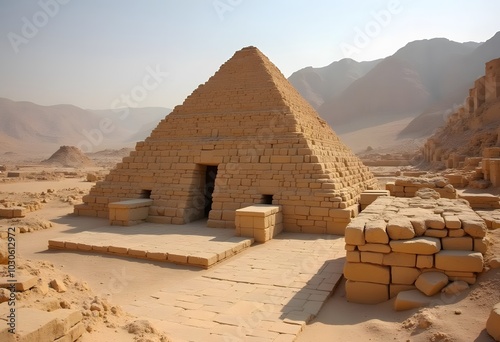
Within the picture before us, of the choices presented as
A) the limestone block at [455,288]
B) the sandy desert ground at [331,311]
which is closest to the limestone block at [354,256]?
the sandy desert ground at [331,311]

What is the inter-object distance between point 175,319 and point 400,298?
267 centimetres

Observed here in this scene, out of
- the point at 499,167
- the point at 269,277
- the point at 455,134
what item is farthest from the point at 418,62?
the point at 269,277

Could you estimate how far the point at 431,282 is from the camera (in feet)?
13.8

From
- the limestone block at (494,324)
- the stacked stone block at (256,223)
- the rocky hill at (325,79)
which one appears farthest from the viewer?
the rocky hill at (325,79)

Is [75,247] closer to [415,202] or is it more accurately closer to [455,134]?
[415,202]

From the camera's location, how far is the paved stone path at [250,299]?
13.4ft

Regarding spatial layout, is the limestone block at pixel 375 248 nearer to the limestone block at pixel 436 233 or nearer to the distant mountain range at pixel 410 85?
the limestone block at pixel 436 233

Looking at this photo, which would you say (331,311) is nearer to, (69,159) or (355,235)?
(355,235)

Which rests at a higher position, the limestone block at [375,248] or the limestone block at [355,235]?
the limestone block at [355,235]

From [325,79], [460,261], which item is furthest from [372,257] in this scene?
[325,79]

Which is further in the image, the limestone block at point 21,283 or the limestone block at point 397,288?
the limestone block at point 397,288

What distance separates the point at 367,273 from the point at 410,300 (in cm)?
62

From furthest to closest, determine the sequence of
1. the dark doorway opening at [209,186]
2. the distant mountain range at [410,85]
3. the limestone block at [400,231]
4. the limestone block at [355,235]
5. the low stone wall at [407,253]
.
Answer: the distant mountain range at [410,85]
the dark doorway opening at [209,186]
the limestone block at [355,235]
the limestone block at [400,231]
the low stone wall at [407,253]

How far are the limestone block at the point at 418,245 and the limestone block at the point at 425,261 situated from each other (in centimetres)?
5
